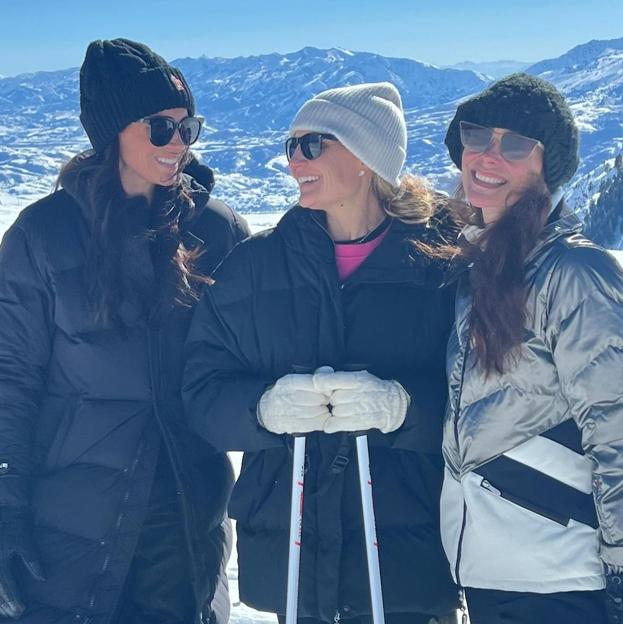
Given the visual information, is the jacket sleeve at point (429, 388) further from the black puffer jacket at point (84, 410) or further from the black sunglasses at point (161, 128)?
the black sunglasses at point (161, 128)

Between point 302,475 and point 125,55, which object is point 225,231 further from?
→ point 302,475

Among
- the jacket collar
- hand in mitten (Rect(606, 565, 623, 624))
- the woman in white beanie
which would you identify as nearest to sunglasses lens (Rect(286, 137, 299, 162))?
the woman in white beanie

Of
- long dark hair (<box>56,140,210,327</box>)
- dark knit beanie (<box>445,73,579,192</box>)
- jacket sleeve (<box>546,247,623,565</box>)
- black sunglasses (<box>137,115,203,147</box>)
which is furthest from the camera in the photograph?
black sunglasses (<box>137,115,203,147</box>)

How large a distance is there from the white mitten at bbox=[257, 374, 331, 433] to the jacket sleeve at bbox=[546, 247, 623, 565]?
0.89 metres

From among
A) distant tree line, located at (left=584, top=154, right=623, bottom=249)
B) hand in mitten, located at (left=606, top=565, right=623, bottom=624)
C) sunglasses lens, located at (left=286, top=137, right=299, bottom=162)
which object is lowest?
distant tree line, located at (left=584, top=154, right=623, bottom=249)

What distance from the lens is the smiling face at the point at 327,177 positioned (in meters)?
3.43

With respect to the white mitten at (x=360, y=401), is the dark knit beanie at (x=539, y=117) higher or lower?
higher

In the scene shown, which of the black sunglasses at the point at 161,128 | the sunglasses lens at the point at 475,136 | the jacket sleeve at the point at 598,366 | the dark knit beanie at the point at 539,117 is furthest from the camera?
the black sunglasses at the point at 161,128

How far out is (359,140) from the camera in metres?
3.45

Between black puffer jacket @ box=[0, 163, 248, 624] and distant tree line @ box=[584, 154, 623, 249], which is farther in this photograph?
distant tree line @ box=[584, 154, 623, 249]

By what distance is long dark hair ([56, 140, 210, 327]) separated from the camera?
3.46 m

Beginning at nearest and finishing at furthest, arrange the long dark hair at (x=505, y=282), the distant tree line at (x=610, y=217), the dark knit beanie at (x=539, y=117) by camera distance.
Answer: the long dark hair at (x=505, y=282), the dark knit beanie at (x=539, y=117), the distant tree line at (x=610, y=217)

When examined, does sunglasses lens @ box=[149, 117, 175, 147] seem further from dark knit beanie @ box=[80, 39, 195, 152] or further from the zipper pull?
the zipper pull

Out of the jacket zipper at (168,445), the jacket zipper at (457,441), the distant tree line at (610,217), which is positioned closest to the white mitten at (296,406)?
the jacket zipper at (457,441)
